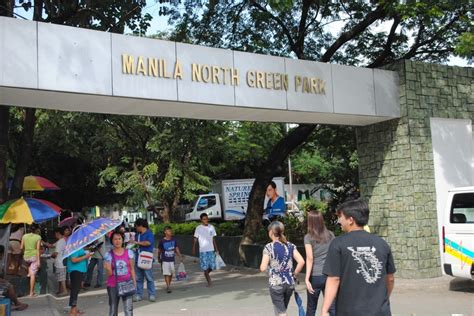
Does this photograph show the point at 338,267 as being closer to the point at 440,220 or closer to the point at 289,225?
the point at 440,220

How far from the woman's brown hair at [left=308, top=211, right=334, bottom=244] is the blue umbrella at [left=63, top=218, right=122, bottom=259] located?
3266mm

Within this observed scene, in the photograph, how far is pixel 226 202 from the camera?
34.8 metres

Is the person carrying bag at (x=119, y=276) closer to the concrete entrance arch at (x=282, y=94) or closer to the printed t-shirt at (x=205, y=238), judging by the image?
the concrete entrance arch at (x=282, y=94)

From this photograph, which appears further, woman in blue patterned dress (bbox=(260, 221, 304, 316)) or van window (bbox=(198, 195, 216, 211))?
van window (bbox=(198, 195, 216, 211))

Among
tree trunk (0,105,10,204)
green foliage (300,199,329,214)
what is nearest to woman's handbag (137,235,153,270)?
tree trunk (0,105,10,204)

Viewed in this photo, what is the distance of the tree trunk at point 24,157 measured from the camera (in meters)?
13.5

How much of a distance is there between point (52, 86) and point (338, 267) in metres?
5.89

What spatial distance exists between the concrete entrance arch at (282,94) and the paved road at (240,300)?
828mm

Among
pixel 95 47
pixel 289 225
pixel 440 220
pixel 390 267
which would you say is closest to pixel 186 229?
pixel 289 225

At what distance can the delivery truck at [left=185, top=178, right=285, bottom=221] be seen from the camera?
34.6 meters

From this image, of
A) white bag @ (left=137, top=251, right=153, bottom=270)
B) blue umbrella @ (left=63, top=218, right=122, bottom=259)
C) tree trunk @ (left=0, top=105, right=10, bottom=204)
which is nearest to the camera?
blue umbrella @ (left=63, top=218, right=122, bottom=259)

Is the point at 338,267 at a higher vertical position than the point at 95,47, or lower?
lower

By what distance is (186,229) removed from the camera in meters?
23.6

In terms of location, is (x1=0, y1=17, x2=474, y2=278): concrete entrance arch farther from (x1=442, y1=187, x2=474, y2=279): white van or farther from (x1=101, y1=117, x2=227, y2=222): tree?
(x1=101, y1=117, x2=227, y2=222): tree
